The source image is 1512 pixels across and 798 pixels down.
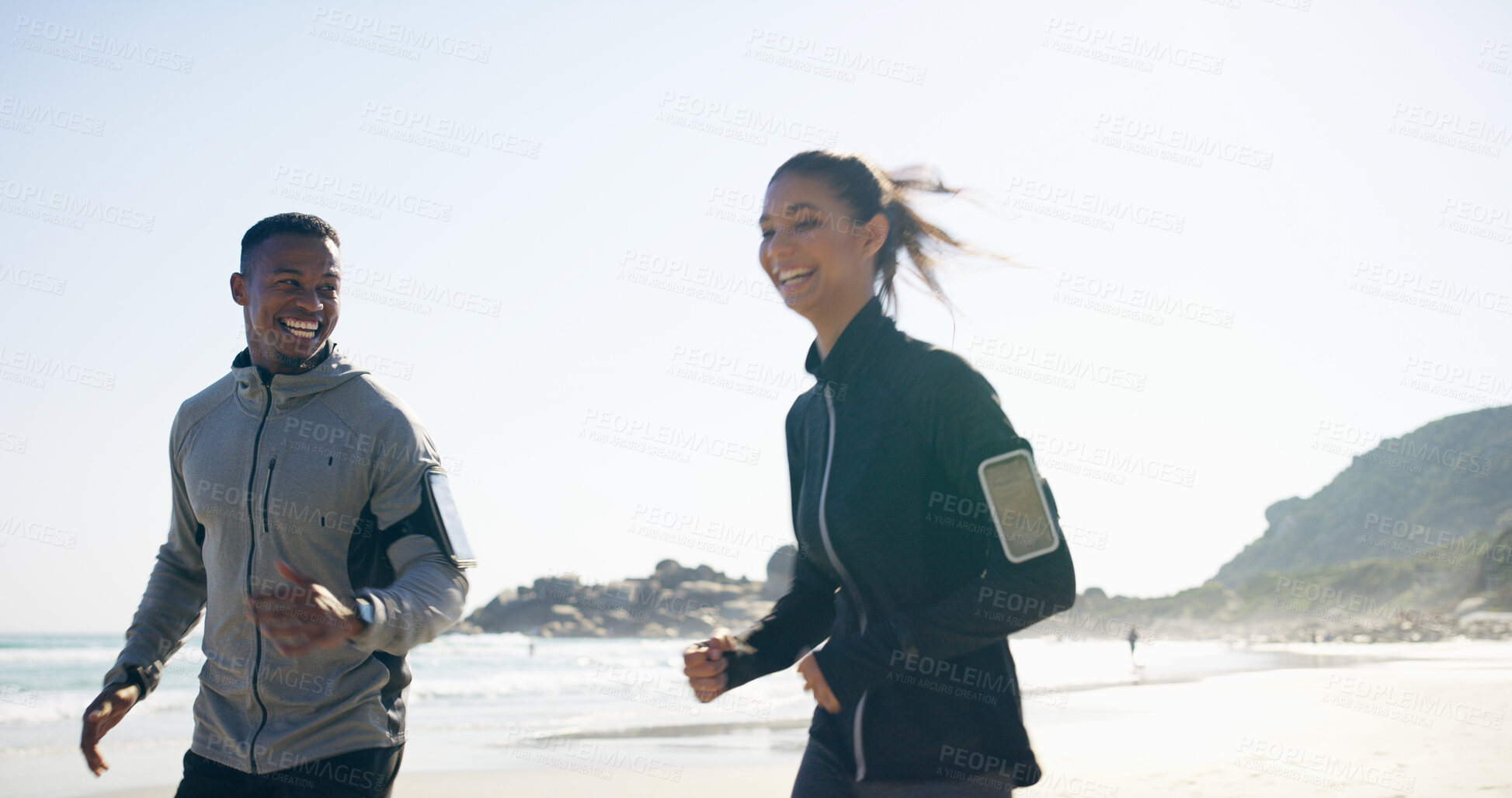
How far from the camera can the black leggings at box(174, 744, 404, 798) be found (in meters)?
2.37

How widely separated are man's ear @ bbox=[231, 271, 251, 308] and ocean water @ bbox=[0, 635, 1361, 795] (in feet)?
8.15

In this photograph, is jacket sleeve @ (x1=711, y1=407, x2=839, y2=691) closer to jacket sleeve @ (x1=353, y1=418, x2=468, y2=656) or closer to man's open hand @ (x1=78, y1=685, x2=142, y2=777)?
jacket sleeve @ (x1=353, y1=418, x2=468, y2=656)

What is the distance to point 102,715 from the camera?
2.61 m

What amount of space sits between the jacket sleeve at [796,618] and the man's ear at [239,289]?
164 centimetres

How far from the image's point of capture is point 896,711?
6.59 ft

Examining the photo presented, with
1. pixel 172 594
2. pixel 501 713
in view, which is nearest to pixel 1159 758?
pixel 172 594

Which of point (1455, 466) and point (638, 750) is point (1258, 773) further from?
point (1455, 466)

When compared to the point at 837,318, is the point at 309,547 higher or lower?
lower

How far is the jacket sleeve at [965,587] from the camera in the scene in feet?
5.89

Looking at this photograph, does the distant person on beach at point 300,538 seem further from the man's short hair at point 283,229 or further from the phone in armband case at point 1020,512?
the phone in armband case at point 1020,512

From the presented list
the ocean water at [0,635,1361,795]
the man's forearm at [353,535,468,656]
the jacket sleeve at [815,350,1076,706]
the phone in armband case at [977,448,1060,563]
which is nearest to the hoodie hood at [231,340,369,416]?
the man's forearm at [353,535,468,656]

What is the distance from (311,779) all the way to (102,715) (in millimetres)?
708

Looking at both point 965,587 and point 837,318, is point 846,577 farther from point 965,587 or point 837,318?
point 837,318

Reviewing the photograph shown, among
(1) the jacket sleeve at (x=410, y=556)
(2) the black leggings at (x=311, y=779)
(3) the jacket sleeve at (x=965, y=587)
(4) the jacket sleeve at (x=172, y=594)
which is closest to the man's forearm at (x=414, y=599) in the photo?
(1) the jacket sleeve at (x=410, y=556)
